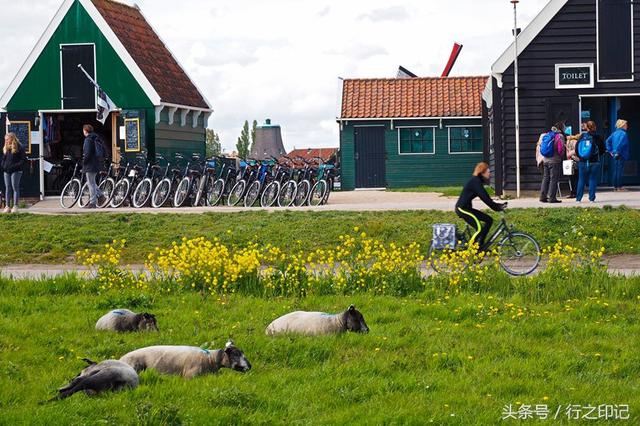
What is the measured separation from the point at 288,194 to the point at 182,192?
2731 mm

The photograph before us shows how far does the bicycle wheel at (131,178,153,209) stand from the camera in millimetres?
29203

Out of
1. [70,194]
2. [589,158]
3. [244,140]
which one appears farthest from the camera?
[244,140]

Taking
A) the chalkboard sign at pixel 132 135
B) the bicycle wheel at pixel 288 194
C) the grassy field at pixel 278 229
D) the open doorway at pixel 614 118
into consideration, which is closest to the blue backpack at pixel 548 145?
the grassy field at pixel 278 229

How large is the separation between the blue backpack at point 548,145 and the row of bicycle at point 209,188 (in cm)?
588

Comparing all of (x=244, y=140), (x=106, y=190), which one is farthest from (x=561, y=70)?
(x=244, y=140)

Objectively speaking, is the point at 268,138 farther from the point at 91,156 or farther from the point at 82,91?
the point at 91,156

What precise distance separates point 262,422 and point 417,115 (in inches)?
1381

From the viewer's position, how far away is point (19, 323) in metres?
10.9

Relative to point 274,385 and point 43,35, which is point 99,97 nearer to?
point 43,35

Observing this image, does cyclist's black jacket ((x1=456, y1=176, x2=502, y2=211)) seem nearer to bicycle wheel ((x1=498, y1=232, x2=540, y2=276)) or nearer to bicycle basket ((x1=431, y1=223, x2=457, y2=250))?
bicycle basket ((x1=431, y1=223, x2=457, y2=250))

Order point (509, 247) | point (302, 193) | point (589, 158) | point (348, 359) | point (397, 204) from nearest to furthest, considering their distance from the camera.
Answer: point (348, 359) → point (509, 247) → point (589, 158) → point (397, 204) → point (302, 193)

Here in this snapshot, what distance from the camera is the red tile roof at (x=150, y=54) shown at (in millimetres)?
33616

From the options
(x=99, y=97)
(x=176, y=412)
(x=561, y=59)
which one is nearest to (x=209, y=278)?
(x=176, y=412)

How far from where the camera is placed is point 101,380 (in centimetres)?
779
